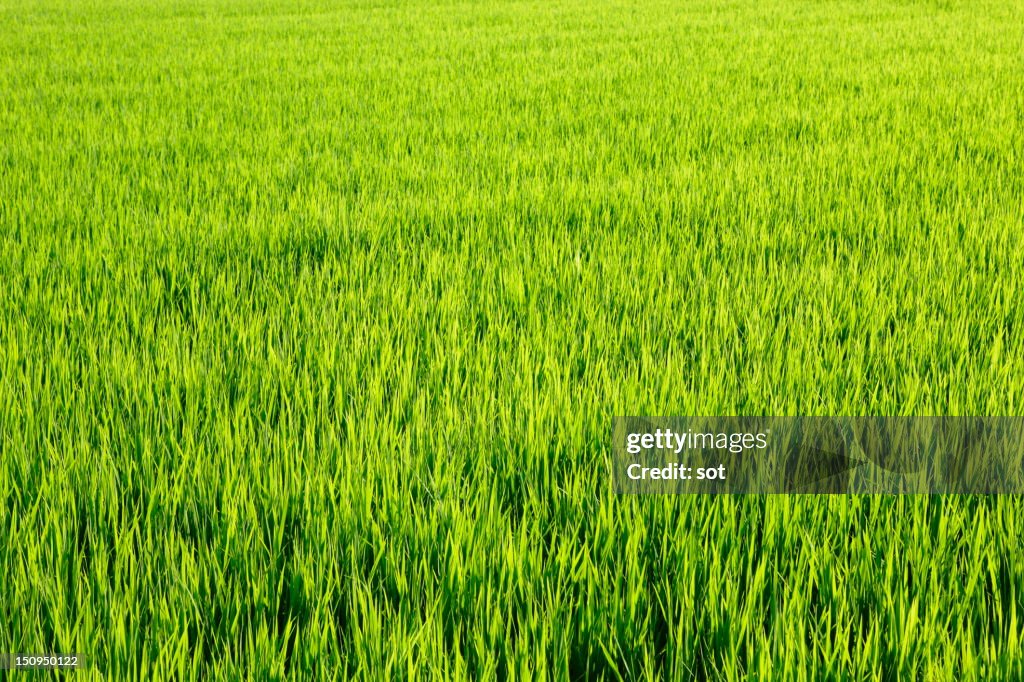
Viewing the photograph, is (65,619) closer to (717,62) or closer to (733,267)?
(733,267)

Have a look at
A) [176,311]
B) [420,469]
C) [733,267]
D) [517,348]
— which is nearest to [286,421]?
[420,469]

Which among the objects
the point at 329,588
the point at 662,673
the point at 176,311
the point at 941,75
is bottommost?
the point at 662,673

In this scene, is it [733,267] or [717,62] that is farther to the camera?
[717,62]

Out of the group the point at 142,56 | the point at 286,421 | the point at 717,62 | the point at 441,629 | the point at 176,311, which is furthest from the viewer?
the point at 142,56

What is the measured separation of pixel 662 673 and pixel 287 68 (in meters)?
6.89

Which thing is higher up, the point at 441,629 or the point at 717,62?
the point at 717,62

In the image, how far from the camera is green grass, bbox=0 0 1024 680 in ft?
3.52

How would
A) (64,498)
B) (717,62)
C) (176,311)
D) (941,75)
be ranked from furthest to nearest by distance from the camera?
(717,62)
(941,75)
(176,311)
(64,498)

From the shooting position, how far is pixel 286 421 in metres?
1.69

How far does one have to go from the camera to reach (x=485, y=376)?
1.78 metres

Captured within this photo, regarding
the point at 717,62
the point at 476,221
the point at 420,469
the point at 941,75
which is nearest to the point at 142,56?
the point at 717,62

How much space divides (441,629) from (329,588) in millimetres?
182

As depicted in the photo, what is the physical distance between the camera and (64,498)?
4.33ft

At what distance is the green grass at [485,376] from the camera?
1.07 meters
